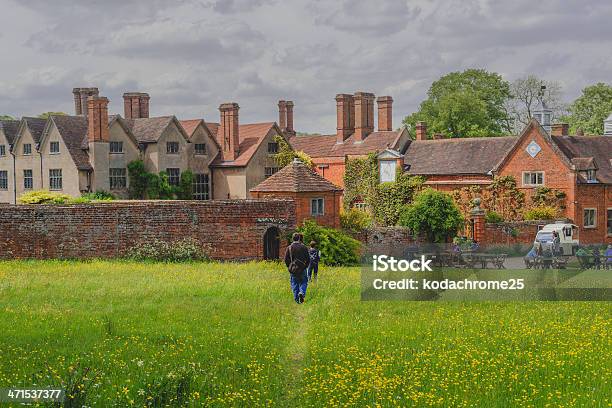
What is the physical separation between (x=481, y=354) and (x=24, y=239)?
2197cm

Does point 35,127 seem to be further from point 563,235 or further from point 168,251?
point 563,235

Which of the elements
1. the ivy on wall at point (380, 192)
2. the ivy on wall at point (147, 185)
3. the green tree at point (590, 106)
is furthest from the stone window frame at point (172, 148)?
the green tree at point (590, 106)

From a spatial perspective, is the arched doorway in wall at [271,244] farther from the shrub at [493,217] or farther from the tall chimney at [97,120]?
the tall chimney at [97,120]

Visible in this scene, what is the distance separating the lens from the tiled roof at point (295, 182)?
32.7 m

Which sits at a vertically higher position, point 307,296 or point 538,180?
point 538,180

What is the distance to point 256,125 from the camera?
190ft

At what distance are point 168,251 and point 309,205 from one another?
611cm

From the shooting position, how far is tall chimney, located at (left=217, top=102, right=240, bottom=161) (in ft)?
180

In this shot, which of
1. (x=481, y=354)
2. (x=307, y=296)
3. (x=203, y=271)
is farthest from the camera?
(x=203, y=271)

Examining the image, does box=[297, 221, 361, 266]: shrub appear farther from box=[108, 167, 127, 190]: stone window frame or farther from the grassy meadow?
box=[108, 167, 127, 190]: stone window frame

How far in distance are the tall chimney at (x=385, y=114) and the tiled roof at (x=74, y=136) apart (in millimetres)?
20076

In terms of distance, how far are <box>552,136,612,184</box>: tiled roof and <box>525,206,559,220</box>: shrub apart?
325 cm

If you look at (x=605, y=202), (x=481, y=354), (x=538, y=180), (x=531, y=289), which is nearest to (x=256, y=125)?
(x=538, y=180)

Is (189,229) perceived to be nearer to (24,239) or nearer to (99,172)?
(24,239)
